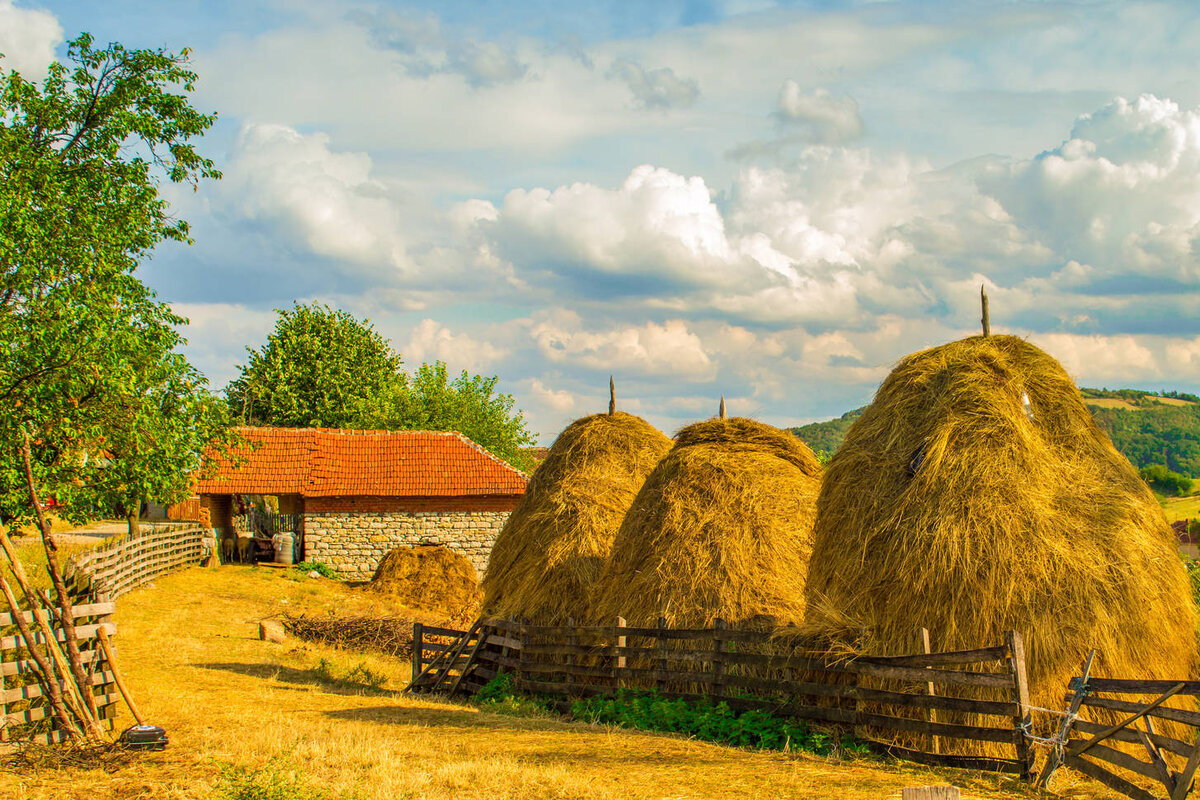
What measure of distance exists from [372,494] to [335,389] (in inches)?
674

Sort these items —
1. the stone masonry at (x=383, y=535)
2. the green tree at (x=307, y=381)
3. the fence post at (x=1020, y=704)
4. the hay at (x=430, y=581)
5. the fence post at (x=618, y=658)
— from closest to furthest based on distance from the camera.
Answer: the fence post at (x=1020, y=704) < the fence post at (x=618, y=658) < the hay at (x=430, y=581) < the stone masonry at (x=383, y=535) < the green tree at (x=307, y=381)

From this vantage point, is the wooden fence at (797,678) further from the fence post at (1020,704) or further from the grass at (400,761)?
the grass at (400,761)

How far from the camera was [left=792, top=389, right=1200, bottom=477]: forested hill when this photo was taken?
7175cm

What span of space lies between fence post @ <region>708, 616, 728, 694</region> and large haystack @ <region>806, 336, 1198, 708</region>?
131 centimetres

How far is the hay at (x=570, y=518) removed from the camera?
51.1 ft

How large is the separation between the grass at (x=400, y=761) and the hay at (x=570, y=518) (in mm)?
2616

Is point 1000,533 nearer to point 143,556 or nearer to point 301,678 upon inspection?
point 301,678

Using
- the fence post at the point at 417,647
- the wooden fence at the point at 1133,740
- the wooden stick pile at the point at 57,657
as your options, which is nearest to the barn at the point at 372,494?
the fence post at the point at 417,647

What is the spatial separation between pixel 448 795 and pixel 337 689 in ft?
28.1

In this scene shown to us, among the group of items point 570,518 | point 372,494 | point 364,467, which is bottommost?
point 570,518

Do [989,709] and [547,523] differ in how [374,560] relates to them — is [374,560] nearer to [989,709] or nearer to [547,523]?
[547,523]

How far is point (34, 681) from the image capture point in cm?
1000

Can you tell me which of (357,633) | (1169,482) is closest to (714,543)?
(357,633)

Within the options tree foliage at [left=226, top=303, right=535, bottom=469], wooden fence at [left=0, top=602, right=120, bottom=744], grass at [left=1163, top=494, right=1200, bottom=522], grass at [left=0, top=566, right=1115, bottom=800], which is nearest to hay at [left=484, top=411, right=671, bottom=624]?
grass at [left=0, top=566, right=1115, bottom=800]
